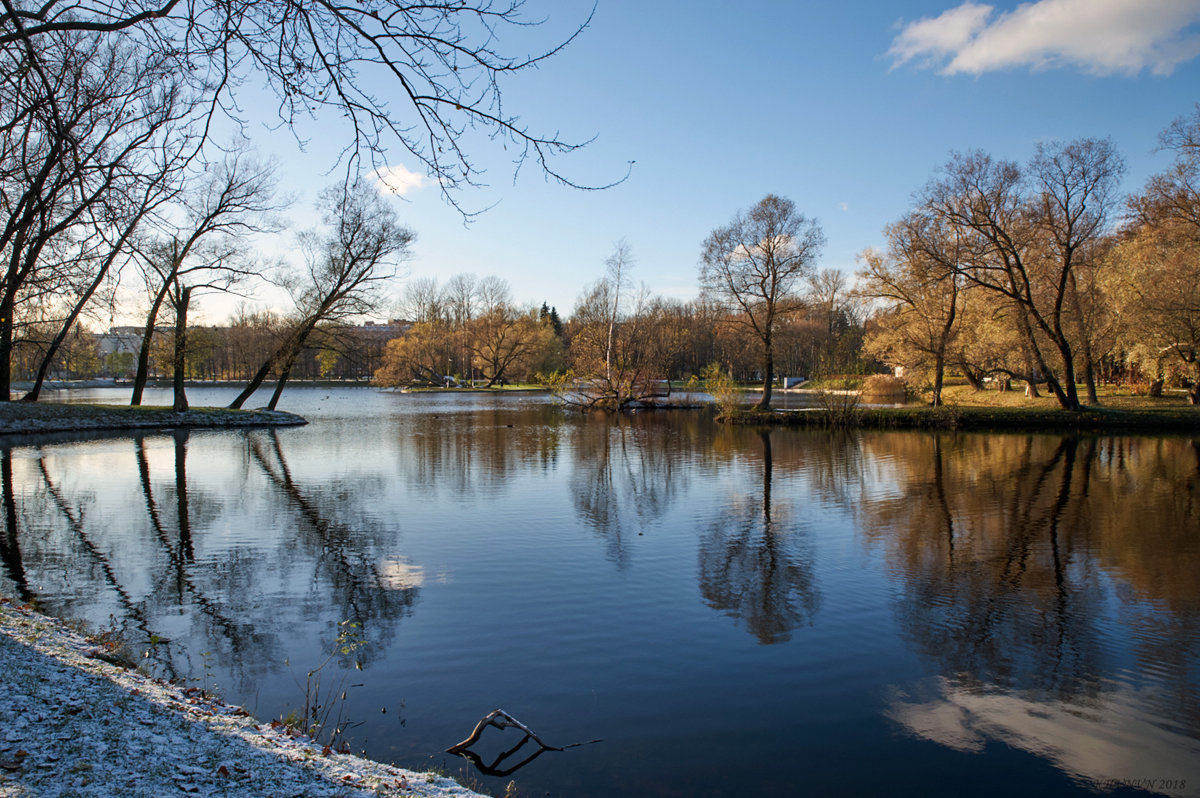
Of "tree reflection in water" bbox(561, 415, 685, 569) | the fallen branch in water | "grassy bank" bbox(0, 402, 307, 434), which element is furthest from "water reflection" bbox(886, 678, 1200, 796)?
"grassy bank" bbox(0, 402, 307, 434)

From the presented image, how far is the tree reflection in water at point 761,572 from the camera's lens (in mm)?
7605

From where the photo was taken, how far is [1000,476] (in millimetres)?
16938

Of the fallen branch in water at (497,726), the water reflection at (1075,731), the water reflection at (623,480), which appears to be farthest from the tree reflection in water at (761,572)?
the fallen branch in water at (497,726)

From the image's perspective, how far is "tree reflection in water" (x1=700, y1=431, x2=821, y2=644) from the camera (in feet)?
25.0

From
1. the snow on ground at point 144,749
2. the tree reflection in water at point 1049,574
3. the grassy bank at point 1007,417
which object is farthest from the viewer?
the grassy bank at point 1007,417

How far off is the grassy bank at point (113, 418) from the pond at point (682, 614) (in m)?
12.1

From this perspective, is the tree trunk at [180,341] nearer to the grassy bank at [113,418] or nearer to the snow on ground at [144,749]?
the grassy bank at [113,418]

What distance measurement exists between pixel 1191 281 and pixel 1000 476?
18761mm

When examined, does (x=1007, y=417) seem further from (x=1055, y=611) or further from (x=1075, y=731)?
(x=1075, y=731)

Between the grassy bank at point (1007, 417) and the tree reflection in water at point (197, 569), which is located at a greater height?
the grassy bank at point (1007, 417)

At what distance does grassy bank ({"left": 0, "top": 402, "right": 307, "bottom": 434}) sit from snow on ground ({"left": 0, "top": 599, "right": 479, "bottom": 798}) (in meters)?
26.3

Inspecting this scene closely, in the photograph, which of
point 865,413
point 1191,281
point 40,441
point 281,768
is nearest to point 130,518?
point 281,768

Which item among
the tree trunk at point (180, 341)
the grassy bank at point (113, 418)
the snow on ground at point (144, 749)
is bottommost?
the snow on ground at point (144, 749)

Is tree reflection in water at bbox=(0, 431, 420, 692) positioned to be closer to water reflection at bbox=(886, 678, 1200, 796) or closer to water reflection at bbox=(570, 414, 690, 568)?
water reflection at bbox=(570, 414, 690, 568)
